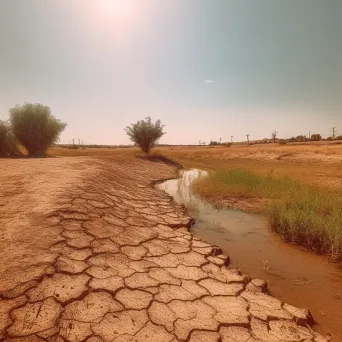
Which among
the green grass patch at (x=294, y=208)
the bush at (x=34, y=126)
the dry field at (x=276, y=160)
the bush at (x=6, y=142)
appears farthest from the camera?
the bush at (x=34, y=126)

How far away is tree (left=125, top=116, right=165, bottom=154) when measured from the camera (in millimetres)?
17672

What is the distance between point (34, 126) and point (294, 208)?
15.0 m

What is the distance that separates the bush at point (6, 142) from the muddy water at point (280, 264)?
13654 mm

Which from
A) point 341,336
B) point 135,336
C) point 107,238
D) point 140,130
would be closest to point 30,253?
point 107,238

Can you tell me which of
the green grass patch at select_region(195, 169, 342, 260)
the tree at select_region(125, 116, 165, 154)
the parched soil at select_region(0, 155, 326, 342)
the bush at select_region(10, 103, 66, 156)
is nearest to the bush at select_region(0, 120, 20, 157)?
the bush at select_region(10, 103, 66, 156)

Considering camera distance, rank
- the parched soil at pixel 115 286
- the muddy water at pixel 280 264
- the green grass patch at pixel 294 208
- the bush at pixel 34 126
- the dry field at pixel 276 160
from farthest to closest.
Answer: the bush at pixel 34 126 < the dry field at pixel 276 160 < the green grass patch at pixel 294 208 < the muddy water at pixel 280 264 < the parched soil at pixel 115 286

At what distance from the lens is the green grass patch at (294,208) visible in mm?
3704

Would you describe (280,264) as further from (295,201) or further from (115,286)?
(295,201)

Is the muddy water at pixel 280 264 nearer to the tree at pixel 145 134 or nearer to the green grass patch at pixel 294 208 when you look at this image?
the green grass patch at pixel 294 208

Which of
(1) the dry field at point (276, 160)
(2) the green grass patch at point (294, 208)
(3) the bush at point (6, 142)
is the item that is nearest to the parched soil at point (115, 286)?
(2) the green grass patch at point (294, 208)

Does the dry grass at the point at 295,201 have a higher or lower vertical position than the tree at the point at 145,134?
lower

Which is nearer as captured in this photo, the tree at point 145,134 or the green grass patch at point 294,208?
the green grass patch at point 294,208

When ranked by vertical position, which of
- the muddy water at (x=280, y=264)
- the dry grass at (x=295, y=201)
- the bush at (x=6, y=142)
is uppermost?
the bush at (x=6, y=142)

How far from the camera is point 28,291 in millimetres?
2076
